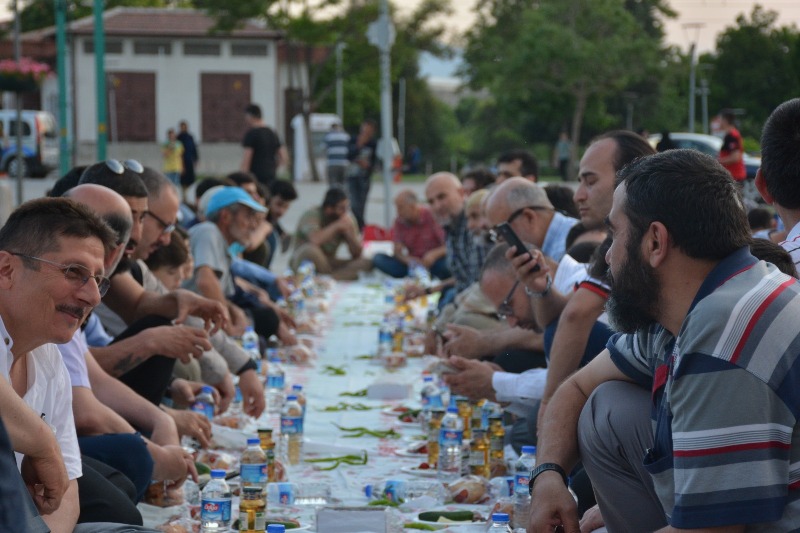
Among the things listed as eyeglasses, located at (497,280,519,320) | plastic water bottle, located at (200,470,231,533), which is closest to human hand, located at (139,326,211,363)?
plastic water bottle, located at (200,470,231,533)

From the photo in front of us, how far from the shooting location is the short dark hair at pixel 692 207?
2701 millimetres

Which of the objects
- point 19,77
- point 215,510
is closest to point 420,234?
point 19,77

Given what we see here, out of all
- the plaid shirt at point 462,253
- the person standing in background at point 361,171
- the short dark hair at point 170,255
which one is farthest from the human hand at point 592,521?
the person standing in background at point 361,171

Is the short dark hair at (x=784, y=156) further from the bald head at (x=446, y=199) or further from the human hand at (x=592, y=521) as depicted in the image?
the bald head at (x=446, y=199)

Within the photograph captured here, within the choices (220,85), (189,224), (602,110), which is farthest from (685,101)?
(189,224)

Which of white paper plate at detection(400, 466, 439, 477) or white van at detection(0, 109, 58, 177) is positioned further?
white van at detection(0, 109, 58, 177)

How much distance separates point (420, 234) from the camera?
41.6 ft

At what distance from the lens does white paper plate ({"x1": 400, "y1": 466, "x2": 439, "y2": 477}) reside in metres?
5.34

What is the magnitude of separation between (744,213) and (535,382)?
2.53m

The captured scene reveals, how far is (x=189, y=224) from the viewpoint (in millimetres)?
9305

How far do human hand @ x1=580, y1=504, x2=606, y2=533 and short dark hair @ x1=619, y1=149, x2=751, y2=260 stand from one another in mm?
1114

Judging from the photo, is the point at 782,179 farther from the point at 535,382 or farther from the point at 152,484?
the point at 152,484

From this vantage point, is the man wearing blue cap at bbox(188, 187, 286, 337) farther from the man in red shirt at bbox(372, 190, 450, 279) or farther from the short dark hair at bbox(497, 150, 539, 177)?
the man in red shirt at bbox(372, 190, 450, 279)

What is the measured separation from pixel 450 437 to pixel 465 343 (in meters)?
1.10
